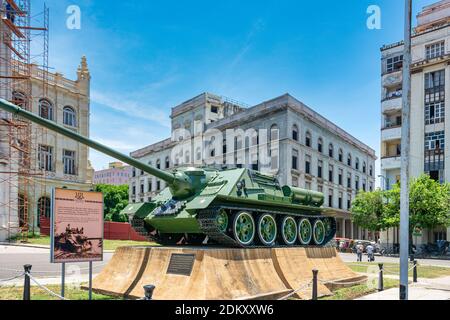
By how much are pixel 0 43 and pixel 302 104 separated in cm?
2820

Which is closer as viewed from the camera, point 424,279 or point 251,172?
point 251,172

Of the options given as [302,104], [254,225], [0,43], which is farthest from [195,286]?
[302,104]

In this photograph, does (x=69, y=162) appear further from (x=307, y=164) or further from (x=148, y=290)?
(x=148, y=290)

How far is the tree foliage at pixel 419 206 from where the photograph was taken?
121 ft

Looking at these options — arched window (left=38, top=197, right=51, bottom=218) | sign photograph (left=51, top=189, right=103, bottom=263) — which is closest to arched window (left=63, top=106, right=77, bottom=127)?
arched window (left=38, top=197, right=51, bottom=218)

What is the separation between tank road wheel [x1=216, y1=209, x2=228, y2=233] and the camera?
1239cm

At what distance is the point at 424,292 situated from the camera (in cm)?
1402

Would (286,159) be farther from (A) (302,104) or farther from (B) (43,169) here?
(B) (43,169)

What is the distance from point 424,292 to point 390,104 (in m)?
35.5

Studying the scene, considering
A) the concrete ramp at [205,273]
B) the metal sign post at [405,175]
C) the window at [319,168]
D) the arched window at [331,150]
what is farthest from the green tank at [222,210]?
the arched window at [331,150]

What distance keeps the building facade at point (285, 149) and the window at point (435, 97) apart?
11689 mm

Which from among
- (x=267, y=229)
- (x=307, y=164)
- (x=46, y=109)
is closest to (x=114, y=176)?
(x=307, y=164)
